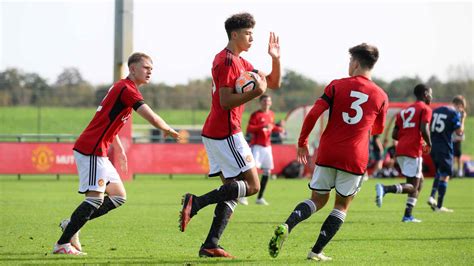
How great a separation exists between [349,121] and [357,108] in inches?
5.8

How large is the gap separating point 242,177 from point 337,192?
0.97m

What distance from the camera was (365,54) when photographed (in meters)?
8.84

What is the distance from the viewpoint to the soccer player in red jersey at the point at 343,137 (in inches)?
344

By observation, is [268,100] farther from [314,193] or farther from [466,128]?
[466,128]

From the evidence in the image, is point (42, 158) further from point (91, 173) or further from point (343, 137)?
point (343, 137)

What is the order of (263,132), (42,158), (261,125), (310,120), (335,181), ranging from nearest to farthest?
(310,120) → (335,181) → (261,125) → (263,132) → (42,158)

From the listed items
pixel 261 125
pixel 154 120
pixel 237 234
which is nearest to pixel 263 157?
pixel 261 125

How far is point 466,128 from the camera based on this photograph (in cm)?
5212

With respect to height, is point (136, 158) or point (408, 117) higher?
point (408, 117)

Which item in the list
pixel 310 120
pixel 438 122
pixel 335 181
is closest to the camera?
pixel 310 120

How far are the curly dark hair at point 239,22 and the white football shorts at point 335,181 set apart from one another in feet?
5.18

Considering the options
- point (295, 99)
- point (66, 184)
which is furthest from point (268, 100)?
point (295, 99)

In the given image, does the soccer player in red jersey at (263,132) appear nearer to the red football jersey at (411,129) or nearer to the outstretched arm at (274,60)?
the red football jersey at (411,129)

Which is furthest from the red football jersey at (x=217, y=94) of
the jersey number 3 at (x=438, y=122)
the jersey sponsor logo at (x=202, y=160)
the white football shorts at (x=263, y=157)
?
the jersey sponsor logo at (x=202, y=160)
